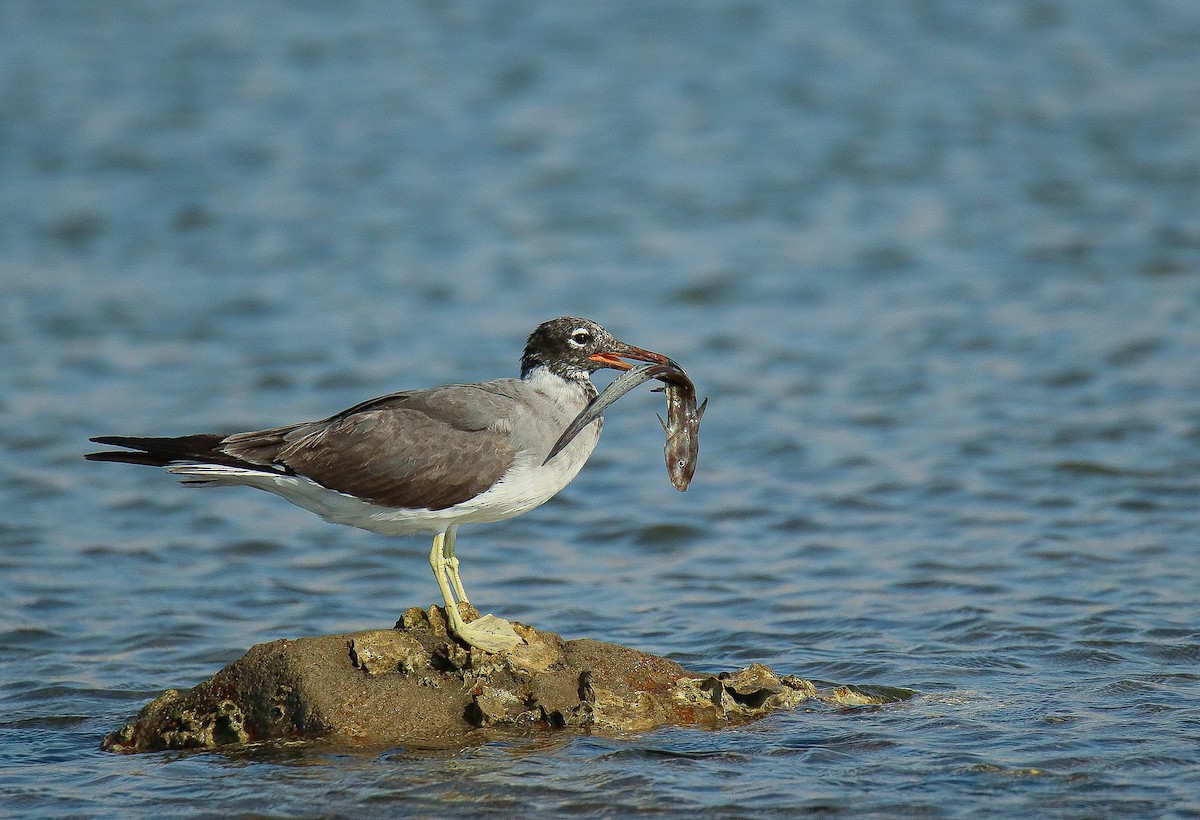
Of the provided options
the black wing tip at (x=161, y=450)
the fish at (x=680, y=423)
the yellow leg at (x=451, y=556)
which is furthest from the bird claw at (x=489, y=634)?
the black wing tip at (x=161, y=450)

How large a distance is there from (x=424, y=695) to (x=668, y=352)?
844 cm

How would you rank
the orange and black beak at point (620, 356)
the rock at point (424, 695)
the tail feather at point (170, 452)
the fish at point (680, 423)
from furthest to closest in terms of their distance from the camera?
1. the orange and black beak at point (620, 356)
2. the fish at point (680, 423)
3. the tail feather at point (170, 452)
4. the rock at point (424, 695)

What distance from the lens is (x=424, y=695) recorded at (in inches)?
307

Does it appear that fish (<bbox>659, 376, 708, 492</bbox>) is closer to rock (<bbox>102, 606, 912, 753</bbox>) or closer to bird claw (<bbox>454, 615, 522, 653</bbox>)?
rock (<bbox>102, 606, 912, 753</bbox>)

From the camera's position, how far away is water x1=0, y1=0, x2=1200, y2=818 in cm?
778

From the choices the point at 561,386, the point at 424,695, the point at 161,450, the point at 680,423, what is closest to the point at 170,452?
the point at 161,450

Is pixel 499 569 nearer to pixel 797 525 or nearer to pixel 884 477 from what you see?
pixel 797 525

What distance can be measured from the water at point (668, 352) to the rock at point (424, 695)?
0.18 metres

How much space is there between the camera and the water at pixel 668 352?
25.5ft

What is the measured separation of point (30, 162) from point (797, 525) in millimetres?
13679

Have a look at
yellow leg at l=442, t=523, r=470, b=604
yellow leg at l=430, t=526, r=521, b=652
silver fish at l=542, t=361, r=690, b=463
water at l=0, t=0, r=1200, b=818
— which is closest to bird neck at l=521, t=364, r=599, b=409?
silver fish at l=542, t=361, r=690, b=463

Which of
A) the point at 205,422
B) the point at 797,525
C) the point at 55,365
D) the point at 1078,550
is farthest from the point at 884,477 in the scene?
the point at 55,365

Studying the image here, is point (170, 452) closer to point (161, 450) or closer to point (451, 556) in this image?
point (161, 450)

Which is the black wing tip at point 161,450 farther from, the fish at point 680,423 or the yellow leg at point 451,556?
the fish at point 680,423
